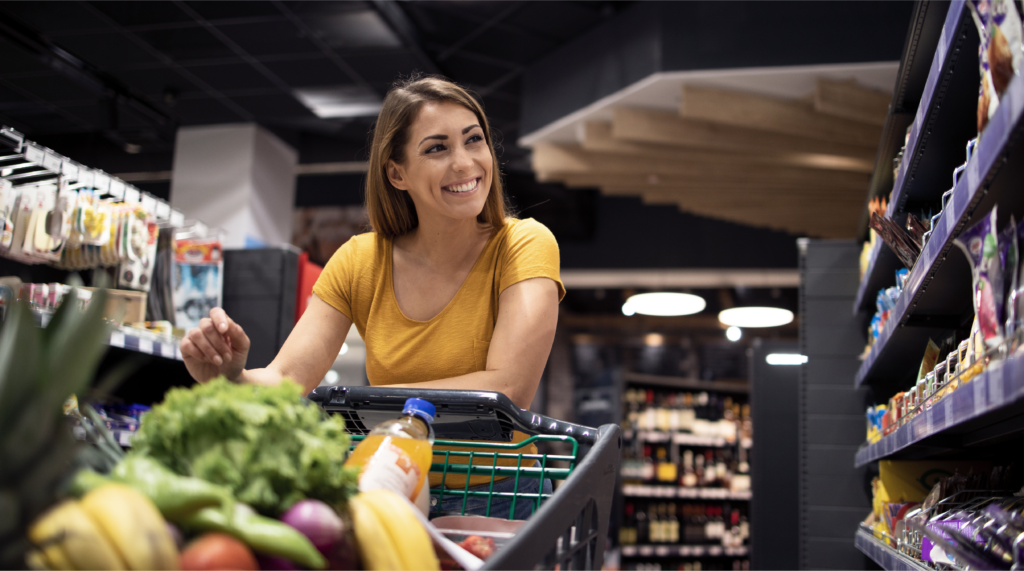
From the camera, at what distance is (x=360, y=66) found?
6.73 m

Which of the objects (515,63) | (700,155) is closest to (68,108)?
(515,63)

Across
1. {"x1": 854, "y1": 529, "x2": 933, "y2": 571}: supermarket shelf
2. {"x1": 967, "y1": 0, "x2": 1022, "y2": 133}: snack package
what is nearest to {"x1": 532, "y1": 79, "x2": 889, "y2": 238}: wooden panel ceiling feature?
{"x1": 854, "y1": 529, "x2": 933, "y2": 571}: supermarket shelf

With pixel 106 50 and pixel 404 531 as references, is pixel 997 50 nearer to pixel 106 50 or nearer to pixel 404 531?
pixel 404 531

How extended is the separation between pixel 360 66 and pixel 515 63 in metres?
1.31

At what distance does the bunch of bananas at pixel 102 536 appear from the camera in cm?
55

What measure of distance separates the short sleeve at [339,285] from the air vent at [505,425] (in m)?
0.59

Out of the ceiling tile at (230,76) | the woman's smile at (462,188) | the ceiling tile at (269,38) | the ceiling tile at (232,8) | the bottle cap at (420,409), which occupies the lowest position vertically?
the bottle cap at (420,409)

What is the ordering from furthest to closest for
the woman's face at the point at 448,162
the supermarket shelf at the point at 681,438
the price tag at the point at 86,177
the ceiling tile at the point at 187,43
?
the supermarket shelf at the point at 681,438 < the ceiling tile at the point at 187,43 < the price tag at the point at 86,177 < the woman's face at the point at 448,162

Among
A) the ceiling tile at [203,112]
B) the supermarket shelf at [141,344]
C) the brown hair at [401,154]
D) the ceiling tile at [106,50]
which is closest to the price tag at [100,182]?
the supermarket shelf at [141,344]

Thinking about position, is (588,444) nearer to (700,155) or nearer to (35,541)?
(35,541)

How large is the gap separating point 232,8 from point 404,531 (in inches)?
228

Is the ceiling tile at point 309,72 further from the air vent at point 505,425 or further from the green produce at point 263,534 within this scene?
the green produce at point 263,534

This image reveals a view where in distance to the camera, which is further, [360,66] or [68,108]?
[68,108]

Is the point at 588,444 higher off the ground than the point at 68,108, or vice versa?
the point at 68,108
